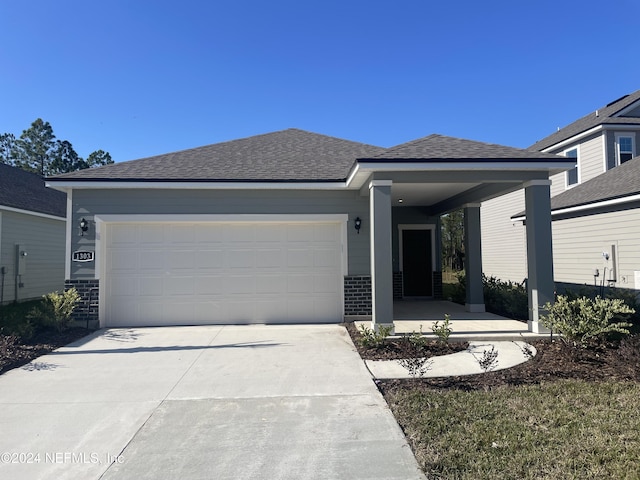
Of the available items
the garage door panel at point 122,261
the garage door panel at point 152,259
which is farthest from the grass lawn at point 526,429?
the garage door panel at point 122,261

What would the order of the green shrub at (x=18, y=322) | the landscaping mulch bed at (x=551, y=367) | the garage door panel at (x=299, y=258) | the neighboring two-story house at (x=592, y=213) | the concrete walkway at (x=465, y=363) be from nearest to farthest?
the landscaping mulch bed at (x=551, y=367)
the concrete walkway at (x=465, y=363)
the green shrub at (x=18, y=322)
the garage door panel at (x=299, y=258)
the neighboring two-story house at (x=592, y=213)

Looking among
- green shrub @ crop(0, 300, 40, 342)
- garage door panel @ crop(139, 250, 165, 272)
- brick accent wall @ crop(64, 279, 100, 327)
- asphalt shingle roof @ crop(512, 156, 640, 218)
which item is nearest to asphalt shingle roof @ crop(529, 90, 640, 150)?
asphalt shingle roof @ crop(512, 156, 640, 218)

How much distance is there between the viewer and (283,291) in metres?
8.85

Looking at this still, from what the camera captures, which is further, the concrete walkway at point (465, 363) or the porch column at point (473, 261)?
the porch column at point (473, 261)

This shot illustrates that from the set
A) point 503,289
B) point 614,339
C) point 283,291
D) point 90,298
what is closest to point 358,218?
point 283,291

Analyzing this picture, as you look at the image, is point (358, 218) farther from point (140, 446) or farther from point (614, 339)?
point (140, 446)

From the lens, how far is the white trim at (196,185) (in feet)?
27.3

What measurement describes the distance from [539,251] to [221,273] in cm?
623

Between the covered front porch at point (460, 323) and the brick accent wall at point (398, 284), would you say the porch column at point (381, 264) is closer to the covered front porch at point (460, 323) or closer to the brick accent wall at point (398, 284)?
the covered front porch at point (460, 323)

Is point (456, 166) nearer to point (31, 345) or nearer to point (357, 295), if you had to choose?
point (357, 295)

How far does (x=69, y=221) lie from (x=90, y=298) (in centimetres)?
169

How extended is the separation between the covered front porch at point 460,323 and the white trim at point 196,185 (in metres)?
3.03

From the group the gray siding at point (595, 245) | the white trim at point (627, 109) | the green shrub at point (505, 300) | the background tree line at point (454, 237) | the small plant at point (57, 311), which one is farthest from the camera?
the background tree line at point (454, 237)

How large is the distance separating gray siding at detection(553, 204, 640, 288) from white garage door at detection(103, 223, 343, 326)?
6.79m
